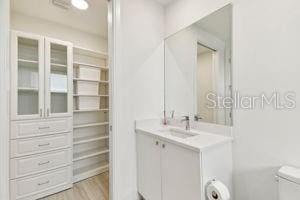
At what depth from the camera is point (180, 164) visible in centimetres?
123

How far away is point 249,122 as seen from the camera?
1269 mm

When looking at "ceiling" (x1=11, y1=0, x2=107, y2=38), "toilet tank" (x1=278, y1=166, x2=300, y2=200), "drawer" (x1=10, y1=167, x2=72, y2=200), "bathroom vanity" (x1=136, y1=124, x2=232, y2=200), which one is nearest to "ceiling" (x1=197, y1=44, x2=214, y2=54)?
"bathroom vanity" (x1=136, y1=124, x2=232, y2=200)

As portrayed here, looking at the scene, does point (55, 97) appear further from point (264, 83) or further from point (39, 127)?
point (264, 83)

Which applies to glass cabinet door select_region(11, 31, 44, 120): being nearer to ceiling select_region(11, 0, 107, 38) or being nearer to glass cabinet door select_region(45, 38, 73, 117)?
glass cabinet door select_region(45, 38, 73, 117)

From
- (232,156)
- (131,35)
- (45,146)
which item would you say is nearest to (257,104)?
(232,156)

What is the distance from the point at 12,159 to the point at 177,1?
2790 mm

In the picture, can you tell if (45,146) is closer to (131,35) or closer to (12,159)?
(12,159)

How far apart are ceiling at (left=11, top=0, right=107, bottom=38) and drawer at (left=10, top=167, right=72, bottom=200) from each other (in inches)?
86.6

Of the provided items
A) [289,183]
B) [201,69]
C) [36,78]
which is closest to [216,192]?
[289,183]

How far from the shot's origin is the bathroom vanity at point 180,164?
3.61 ft

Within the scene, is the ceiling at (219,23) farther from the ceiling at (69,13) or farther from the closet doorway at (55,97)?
the ceiling at (69,13)

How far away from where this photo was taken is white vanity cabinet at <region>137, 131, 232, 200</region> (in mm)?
1098

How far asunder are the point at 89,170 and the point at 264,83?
2668mm

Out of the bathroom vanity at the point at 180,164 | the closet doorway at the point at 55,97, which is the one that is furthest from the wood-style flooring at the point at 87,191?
the bathroom vanity at the point at 180,164
